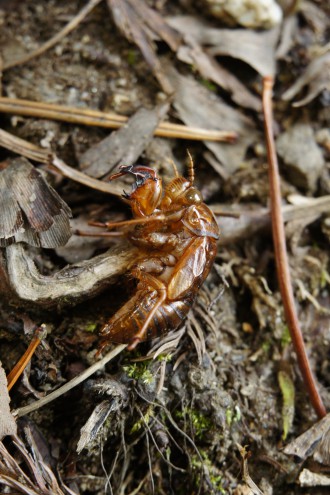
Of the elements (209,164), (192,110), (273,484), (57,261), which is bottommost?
(273,484)

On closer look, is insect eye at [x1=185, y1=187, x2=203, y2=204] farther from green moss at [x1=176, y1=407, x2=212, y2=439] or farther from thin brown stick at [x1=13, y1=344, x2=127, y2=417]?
green moss at [x1=176, y1=407, x2=212, y2=439]

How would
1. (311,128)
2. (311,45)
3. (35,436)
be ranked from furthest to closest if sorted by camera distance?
(311,45)
(311,128)
(35,436)

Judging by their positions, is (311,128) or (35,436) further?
(311,128)

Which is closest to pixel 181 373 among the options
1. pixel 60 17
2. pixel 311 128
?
pixel 311 128

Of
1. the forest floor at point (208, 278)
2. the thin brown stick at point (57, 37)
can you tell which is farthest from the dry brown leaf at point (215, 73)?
the thin brown stick at point (57, 37)

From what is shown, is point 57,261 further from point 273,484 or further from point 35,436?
point 273,484

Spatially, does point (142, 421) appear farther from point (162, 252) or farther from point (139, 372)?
point (162, 252)
